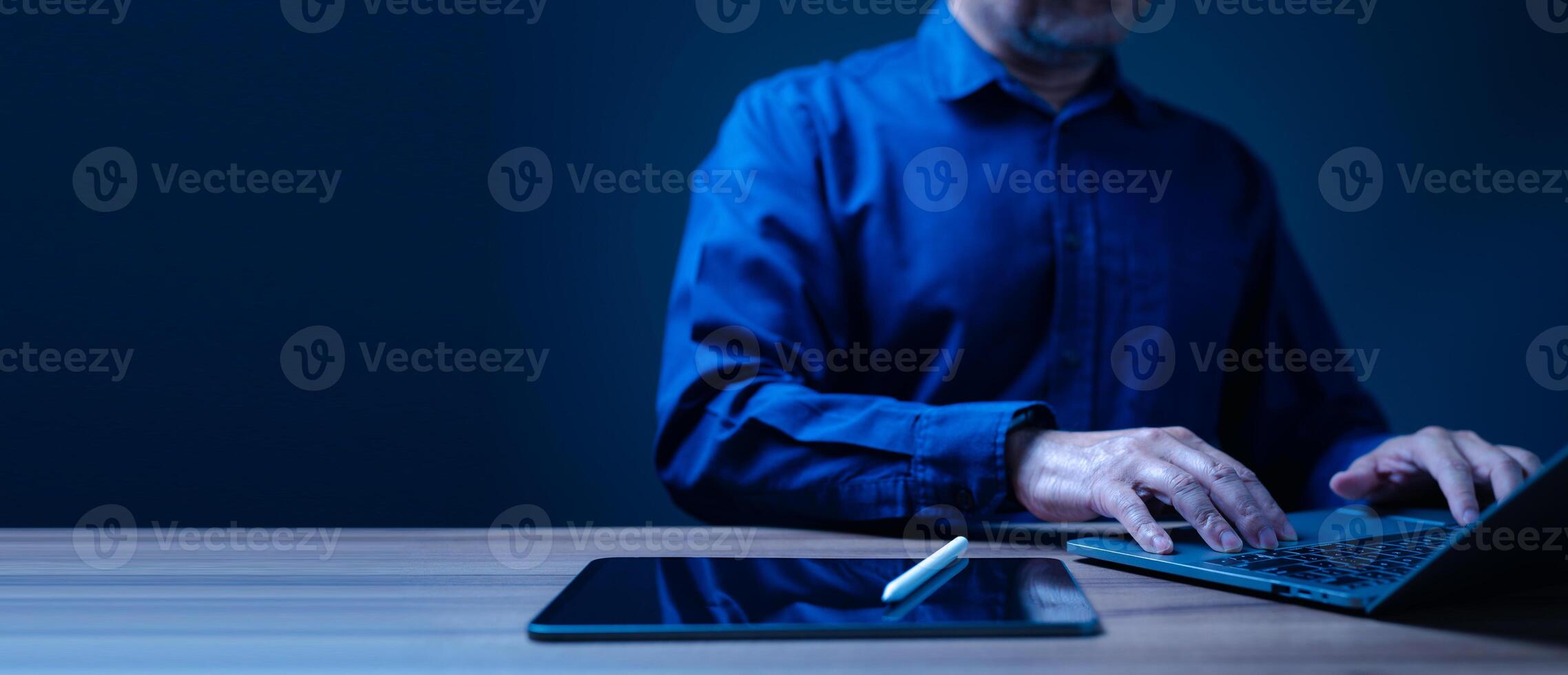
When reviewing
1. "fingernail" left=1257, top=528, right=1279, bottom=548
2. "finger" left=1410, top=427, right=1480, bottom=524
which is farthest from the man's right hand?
"finger" left=1410, top=427, right=1480, bottom=524

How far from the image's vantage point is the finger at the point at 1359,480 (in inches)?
35.2

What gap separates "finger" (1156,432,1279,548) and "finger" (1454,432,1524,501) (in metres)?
0.31

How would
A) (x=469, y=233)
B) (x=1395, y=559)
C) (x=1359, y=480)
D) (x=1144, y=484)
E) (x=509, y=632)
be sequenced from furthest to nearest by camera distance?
(x=469, y=233) < (x=1359, y=480) < (x=1144, y=484) < (x=1395, y=559) < (x=509, y=632)

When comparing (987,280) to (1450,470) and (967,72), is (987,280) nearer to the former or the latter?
(967,72)

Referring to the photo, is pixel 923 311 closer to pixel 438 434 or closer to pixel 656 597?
pixel 656 597

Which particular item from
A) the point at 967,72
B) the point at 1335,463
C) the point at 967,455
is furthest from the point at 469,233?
the point at 1335,463

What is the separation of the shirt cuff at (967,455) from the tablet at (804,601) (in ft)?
0.54

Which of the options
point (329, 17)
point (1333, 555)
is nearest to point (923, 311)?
point (1333, 555)

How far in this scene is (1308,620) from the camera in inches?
18.9

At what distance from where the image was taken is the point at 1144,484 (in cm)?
69

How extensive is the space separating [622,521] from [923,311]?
A: 3.35 ft

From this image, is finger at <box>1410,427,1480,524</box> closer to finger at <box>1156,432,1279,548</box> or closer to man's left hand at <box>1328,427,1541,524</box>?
man's left hand at <box>1328,427,1541,524</box>

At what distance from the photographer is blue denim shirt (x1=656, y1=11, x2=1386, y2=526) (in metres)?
1.07

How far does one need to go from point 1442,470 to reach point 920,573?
54cm
